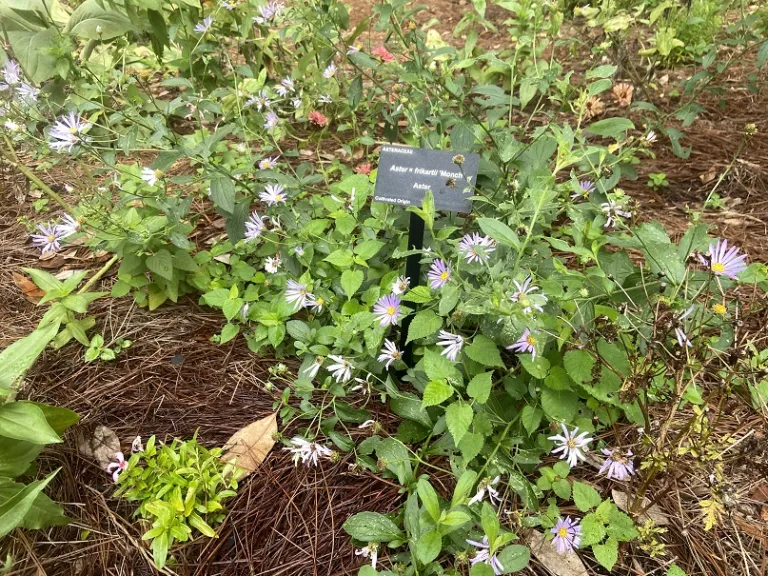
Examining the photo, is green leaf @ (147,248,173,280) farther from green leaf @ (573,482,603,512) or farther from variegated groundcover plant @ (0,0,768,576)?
green leaf @ (573,482,603,512)

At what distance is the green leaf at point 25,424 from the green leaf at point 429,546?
3.25ft

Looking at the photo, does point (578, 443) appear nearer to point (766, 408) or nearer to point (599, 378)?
point (599, 378)

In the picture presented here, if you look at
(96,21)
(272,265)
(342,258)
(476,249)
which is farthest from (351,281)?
(96,21)

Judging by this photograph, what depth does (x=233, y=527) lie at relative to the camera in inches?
63.3

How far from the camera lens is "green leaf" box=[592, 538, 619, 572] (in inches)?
52.3

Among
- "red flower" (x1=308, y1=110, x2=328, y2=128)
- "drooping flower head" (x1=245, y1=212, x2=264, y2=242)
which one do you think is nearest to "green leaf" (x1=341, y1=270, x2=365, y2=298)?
"drooping flower head" (x1=245, y1=212, x2=264, y2=242)

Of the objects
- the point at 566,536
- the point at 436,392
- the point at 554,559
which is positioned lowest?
the point at 554,559

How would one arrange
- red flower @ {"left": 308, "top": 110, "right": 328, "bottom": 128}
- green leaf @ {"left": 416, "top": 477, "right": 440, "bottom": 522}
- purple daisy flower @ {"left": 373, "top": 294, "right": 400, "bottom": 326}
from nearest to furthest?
green leaf @ {"left": 416, "top": 477, "right": 440, "bottom": 522}, purple daisy flower @ {"left": 373, "top": 294, "right": 400, "bottom": 326}, red flower @ {"left": 308, "top": 110, "right": 328, "bottom": 128}

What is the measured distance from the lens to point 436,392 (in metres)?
1.39

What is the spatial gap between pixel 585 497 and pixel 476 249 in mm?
737

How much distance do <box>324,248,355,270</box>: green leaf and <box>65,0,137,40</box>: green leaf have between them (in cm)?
145

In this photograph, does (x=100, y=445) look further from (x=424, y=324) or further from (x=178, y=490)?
(x=424, y=324)

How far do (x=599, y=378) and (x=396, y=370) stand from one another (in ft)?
2.20

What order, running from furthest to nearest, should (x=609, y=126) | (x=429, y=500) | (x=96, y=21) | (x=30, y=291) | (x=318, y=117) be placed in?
(x=318, y=117), (x=30, y=291), (x=96, y=21), (x=609, y=126), (x=429, y=500)
